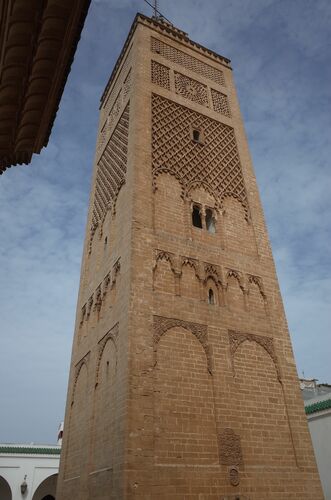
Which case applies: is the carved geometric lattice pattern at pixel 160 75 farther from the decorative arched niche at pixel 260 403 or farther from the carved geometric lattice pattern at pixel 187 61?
the decorative arched niche at pixel 260 403

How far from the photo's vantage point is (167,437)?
21.1 ft

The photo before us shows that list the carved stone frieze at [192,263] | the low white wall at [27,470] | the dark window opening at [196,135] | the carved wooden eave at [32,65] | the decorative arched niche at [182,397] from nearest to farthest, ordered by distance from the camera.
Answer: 1. the carved wooden eave at [32,65]
2. the decorative arched niche at [182,397]
3. the carved stone frieze at [192,263]
4. the dark window opening at [196,135]
5. the low white wall at [27,470]

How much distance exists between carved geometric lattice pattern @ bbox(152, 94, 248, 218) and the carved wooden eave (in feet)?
17.7

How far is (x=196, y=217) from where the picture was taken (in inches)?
391

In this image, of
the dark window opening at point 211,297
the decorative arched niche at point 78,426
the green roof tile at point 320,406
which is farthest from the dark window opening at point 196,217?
the green roof tile at point 320,406

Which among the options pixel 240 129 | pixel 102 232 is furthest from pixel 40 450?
pixel 240 129

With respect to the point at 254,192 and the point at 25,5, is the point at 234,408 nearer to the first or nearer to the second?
the point at 254,192

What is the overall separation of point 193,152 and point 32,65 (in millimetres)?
7582

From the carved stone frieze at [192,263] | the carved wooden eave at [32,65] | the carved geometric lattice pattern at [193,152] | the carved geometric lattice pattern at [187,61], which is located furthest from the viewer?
the carved geometric lattice pattern at [187,61]

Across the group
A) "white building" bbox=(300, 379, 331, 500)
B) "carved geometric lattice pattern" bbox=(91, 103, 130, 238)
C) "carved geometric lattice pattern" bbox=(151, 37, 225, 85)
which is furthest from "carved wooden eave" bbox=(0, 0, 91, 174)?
"white building" bbox=(300, 379, 331, 500)

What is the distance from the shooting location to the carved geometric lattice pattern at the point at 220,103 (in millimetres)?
12820

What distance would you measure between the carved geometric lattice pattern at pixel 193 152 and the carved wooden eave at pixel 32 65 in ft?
17.7

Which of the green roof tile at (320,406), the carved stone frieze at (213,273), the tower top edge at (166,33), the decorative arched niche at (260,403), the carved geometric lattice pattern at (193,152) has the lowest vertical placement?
the decorative arched niche at (260,403)

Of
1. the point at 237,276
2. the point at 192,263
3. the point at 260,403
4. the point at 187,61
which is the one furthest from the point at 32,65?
the point at 187,61
